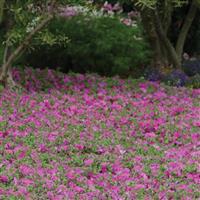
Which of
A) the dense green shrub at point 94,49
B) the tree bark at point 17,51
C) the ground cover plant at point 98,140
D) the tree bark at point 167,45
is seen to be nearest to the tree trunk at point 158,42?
the tree bark at point 167,45

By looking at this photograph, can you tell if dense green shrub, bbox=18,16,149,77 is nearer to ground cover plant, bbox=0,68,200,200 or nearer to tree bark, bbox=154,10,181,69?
tree bark, bbox=154,10,181,69

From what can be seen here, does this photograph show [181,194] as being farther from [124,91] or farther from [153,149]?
[124,91]

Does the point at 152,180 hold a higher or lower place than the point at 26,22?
lower

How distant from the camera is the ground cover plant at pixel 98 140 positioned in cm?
507

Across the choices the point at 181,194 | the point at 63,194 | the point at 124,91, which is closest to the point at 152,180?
the point at 181,194

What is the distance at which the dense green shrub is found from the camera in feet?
38.5

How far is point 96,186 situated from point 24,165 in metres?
0.72

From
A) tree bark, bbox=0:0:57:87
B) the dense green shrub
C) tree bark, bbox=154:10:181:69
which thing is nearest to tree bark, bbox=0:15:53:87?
tree bark, bbox=0:0:57:87

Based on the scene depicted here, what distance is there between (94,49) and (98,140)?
5.60 metres

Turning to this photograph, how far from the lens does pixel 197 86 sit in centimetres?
1095

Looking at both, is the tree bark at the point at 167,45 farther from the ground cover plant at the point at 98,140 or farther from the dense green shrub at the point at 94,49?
the ground cover plant at the point at 98,140

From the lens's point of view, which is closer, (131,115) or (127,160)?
(127,160)

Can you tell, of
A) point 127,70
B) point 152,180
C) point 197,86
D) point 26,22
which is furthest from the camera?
point 127,70

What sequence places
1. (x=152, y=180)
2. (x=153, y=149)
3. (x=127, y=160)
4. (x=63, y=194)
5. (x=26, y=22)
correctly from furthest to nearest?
(x=26, y=22) < (x=153, y=149) < (x=127, y=160) < (x=152, y=180) < (x=63, y=194)
